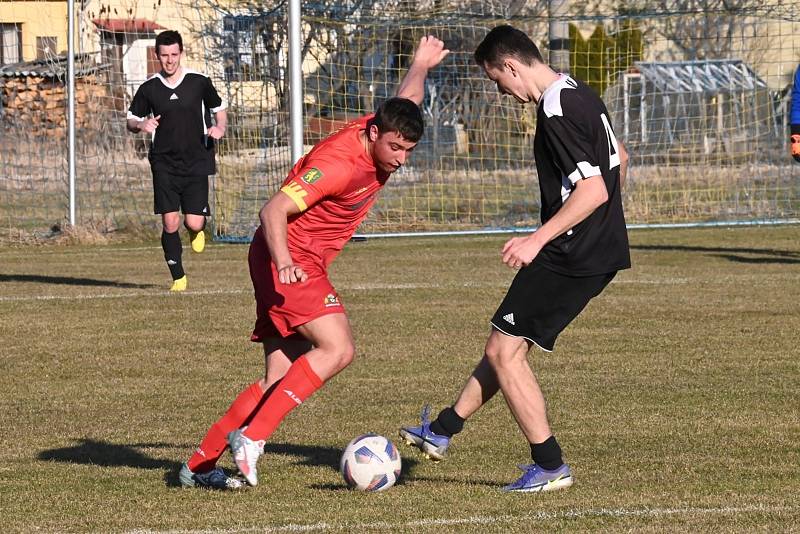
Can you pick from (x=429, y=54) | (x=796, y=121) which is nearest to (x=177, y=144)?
(x=796, y=121)

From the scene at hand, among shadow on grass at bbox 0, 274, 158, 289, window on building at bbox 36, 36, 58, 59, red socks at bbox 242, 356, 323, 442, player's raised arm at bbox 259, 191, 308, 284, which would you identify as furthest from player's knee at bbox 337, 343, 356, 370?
window on building at bbox 36, 36, 58, 59

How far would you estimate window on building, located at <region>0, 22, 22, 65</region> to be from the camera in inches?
863

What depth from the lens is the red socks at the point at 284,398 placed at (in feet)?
19.5

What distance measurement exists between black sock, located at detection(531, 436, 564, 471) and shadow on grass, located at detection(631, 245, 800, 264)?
10.1 m

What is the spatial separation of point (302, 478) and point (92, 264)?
412 inches

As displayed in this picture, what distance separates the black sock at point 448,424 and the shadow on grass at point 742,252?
32.6 feet

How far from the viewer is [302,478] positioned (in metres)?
6.31

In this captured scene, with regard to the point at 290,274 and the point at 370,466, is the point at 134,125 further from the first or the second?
the point at 290,274

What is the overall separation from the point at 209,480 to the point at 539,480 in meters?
1.36

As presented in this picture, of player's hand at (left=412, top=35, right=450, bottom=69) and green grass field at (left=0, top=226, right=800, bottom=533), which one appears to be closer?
green grass field at (left=0, top=226, right=800, bottom=533)

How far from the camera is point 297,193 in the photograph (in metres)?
5.79

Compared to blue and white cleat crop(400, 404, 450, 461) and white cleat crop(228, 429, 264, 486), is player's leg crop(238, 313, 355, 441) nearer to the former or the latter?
white cleat crop(228, 429, 264, 486)

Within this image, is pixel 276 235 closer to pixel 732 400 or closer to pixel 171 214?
pixel 732 400

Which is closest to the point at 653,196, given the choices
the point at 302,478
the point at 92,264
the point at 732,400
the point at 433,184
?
the point at 433,184
